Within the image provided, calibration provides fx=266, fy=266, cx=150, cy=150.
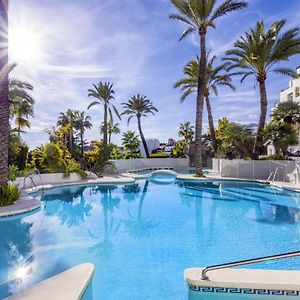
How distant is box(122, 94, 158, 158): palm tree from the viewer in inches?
1372

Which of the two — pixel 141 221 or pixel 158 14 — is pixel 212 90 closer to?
pixel 158 14

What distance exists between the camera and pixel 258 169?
20.4 m

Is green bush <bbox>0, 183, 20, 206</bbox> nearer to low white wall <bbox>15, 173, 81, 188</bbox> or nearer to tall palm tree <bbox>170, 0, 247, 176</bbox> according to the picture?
low white wall <bbox>15, 173, 81, 188</bbox>

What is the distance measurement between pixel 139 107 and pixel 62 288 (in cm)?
3191

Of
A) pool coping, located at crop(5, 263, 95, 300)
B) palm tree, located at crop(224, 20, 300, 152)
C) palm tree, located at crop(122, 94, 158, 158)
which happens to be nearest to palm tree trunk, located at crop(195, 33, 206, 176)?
palm tree, located at crop(224, 20, 300, 152)

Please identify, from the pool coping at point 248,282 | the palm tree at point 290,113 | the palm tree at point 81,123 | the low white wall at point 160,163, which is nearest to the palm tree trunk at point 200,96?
the palm tree at point 290,113

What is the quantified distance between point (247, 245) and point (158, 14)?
1243 cm

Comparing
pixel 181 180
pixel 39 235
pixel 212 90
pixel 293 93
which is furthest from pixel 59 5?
pixel 293 93

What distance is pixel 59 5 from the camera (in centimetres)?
1051

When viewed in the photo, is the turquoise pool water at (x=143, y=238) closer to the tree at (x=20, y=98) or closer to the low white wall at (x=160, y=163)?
the tree at (x=20, y=98)

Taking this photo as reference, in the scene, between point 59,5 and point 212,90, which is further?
point 212,90

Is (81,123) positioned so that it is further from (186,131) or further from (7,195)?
(7,195)

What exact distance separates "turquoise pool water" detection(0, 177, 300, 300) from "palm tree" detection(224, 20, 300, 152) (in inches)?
391

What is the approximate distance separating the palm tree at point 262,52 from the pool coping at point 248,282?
1820 centimetres
